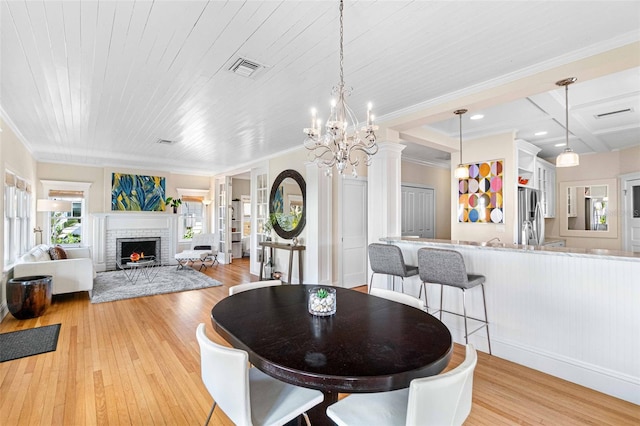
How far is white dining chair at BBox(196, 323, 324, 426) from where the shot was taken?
50.4 inches

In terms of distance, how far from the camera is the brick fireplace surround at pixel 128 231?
7.29 meters

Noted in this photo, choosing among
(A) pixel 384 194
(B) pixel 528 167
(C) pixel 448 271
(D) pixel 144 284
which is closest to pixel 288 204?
(A) pixel 384 194

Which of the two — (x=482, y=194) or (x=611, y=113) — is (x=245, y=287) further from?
(x=611, y=113)

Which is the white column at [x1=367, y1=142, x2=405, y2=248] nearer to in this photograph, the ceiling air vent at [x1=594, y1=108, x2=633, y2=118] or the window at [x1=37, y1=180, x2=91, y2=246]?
the ceiling air vent at [x1=594, y1=108, x2=633, y2=118]

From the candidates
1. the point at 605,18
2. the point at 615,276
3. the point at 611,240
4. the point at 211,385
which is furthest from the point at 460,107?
the point at 611,240

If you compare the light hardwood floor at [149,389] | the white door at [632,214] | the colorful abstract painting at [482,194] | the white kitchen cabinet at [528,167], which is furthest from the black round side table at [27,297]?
the white door at [632,214]

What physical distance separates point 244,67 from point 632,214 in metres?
7.01

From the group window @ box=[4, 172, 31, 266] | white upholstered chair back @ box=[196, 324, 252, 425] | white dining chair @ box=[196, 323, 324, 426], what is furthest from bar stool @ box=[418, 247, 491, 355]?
window @ box=[4, 172, 31, 266]

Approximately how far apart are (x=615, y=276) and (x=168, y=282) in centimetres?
637

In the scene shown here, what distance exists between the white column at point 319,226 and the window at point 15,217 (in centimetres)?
409

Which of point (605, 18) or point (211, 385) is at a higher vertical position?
point (605, 18)

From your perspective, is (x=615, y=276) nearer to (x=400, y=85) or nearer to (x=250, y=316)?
(x=400, y=85)

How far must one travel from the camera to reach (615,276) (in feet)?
7.50

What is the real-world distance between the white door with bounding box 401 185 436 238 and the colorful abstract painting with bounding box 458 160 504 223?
1316mm
